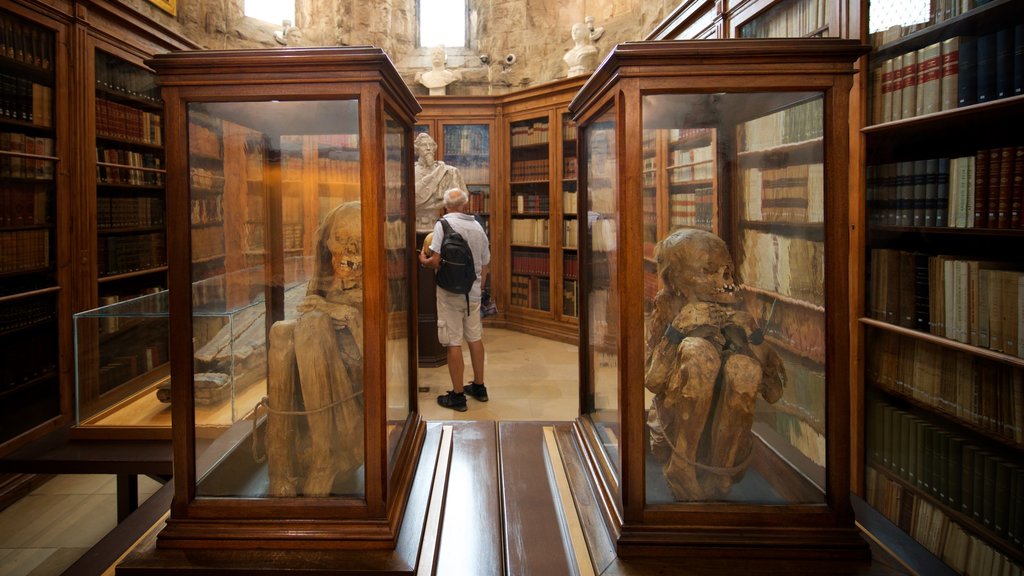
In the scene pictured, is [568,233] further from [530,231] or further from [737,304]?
[737,304]

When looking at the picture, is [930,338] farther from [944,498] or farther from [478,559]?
[478,559]

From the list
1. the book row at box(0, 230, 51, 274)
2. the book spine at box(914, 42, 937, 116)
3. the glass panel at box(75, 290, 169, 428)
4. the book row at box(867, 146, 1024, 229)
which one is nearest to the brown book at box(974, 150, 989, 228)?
the book row at box(867, 146, 1024, 229)

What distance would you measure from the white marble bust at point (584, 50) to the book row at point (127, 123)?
3.83 metres

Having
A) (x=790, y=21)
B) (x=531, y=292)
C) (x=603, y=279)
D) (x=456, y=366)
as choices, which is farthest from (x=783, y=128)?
(x=531, y=292)

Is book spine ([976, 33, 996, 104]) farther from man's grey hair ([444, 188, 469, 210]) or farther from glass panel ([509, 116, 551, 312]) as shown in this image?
glass panel ([509, 116, 551, 312])

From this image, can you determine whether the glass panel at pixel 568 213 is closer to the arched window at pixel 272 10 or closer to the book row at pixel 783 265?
the arched window at pixel 272 10

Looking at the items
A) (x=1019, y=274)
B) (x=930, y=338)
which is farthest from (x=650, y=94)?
(x=930, y=338)

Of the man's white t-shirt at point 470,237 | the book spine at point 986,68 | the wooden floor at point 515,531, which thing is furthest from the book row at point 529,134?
the wooden floor at point 515,531

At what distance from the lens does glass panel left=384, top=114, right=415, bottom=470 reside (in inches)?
54.7

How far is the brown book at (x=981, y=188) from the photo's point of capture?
1953mm

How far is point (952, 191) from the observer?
208 cm

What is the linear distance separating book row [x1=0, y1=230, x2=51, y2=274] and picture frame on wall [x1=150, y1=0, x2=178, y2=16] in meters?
2.38

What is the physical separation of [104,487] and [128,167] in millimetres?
2138

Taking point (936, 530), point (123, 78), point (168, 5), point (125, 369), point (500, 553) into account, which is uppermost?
point (168, 5)
